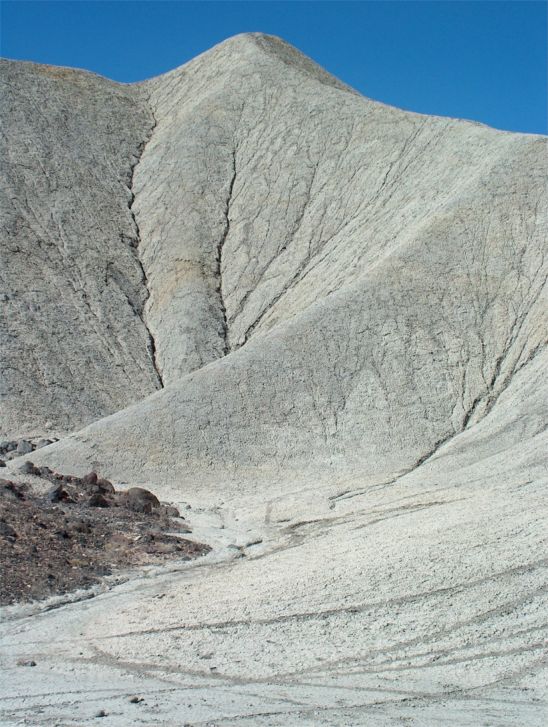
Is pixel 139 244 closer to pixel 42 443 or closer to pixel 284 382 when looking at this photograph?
pixel 42 443

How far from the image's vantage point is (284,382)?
29.8m

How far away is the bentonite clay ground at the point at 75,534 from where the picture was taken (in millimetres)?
15859

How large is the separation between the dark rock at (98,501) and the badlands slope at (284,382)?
7.33 ft

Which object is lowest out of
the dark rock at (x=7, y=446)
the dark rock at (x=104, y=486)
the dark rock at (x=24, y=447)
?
the dark rock at (x=104, y=486)

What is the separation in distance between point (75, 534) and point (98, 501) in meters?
3.34

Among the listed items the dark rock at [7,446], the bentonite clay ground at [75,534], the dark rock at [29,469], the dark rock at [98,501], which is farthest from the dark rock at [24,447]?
the dark rock at [98,501]

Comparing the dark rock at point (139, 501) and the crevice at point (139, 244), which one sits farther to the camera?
the crevice at point (139, 244)

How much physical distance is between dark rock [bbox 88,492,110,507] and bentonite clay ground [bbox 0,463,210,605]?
0.07 feet

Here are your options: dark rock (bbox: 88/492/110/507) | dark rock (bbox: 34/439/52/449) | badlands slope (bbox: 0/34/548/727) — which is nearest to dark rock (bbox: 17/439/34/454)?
dark rock (bbox: 34/439/52/449)

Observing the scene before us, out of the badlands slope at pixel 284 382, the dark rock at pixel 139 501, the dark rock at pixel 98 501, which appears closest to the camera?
the badlands slope at pixel 284 382

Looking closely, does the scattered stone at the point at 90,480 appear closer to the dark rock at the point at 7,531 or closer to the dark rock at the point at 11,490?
the dark rock at the point at 11,490

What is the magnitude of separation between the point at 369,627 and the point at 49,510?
929 centimetres

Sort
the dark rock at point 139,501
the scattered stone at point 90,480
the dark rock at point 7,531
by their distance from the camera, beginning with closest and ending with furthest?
the dark rock at point 7,531 → the dark rock at point 139,501 → the scattered stone at point 90,480

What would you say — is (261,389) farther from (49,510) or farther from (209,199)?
(209,199)
